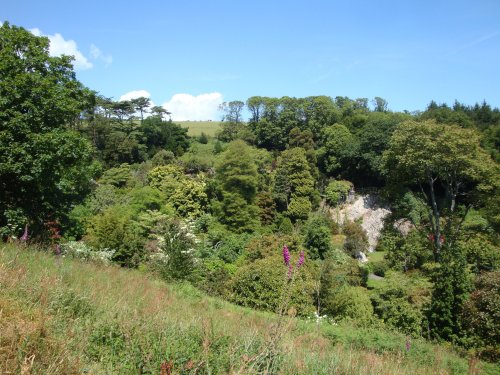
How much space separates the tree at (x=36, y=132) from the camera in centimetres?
1092

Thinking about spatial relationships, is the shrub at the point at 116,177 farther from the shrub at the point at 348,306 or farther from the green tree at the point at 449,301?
the green tree at the point at 449,301

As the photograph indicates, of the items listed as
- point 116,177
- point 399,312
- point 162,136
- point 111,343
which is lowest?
point 399,312

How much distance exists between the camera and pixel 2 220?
12.1m

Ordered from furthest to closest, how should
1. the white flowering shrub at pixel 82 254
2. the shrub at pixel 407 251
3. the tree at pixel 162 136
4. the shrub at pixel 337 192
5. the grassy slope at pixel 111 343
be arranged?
the tree at pixel 162 136 → the shrub at pixel 337 192 → the shrub at pixel 407 251 → the white flowering shrub at pixel 82 254 → the grassy slope at pixel 111 343

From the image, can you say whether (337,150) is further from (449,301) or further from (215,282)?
(215,282)

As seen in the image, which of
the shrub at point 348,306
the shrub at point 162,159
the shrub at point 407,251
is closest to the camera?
the shrub at point 348,306

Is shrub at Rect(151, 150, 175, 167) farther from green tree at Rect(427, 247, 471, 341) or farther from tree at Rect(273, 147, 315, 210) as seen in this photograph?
Result: green tree at Rect(427, 247, 471, 341)

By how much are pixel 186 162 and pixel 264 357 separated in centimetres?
3813

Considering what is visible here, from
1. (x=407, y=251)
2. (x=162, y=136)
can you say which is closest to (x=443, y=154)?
(x=407, y=251)

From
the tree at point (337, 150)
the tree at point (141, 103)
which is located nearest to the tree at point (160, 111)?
the tree at point (141, 103)

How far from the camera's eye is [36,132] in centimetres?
1146

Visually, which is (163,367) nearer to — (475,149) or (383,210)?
(475,149)

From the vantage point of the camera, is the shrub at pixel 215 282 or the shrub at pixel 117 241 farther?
the shrub at pixel 117 241

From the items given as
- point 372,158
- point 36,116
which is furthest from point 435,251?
point 36,116
